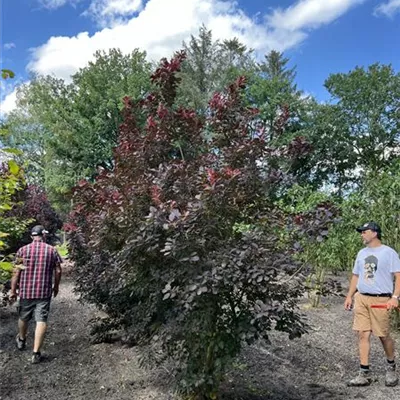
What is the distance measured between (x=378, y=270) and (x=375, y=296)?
260 mm

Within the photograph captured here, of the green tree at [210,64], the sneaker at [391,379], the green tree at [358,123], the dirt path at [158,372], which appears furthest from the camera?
the green tree at [210,64]

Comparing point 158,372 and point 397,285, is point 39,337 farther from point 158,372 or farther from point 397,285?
point 397,285

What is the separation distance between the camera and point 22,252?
16.7 feet

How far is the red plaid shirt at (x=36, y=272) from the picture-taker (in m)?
4.98

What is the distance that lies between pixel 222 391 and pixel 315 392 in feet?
2.89

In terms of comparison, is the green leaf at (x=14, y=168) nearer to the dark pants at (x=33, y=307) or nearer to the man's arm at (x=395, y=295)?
the man's arm at (x=395, y=295)

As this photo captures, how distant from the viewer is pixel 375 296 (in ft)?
14.1

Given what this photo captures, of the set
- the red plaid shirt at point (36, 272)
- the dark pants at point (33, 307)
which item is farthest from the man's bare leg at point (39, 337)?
the red plaid shirt at point (36, 272)

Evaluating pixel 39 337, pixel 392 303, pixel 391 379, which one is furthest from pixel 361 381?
pixel 39 337

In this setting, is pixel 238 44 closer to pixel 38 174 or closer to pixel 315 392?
pixel 38 174

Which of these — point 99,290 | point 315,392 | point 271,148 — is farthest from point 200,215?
point 99,290

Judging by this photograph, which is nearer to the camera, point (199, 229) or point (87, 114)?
point (199, 229)

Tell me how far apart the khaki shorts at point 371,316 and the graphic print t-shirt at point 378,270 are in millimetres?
80

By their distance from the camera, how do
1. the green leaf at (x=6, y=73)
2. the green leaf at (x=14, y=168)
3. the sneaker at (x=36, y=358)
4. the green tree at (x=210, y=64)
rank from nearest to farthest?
1. the green leaf at (x=14, y=168)
2. the green leaf at (x=6, y=73)
3. the sneaker at (x=36, y=358)
4. the green tree at (x=210, y=64)
